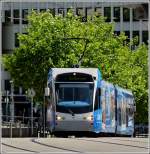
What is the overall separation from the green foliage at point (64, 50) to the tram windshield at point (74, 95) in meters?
20.0

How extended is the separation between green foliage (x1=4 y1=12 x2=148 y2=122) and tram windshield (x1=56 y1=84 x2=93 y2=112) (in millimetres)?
19968

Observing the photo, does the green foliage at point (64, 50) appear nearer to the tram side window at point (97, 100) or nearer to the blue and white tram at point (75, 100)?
the blue and white tram at point (75, 100)

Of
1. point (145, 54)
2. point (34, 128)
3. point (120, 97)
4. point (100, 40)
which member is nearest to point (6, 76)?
point (145, 54)

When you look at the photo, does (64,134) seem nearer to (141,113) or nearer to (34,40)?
(34,40)

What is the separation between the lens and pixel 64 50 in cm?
5359

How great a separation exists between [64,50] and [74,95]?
22045mm

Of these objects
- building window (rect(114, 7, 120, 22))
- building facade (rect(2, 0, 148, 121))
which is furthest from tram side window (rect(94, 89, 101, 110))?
building window (rect(114, 7, 120, 22))

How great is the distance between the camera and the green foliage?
5347 cm

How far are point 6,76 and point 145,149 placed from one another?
76728 mm

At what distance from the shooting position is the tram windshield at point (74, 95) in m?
31.8

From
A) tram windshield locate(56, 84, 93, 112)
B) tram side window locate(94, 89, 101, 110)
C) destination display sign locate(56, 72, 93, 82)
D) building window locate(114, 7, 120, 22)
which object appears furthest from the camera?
building window locate(114, 7, 120, 22)

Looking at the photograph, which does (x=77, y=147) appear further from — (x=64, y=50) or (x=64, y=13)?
(x=64, y=13)

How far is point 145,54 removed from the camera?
68.1 metres

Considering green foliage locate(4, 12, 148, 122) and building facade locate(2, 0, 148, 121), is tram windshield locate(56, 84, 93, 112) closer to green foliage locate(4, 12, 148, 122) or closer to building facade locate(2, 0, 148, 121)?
green foliage locate(4, 12, 148, 122)
